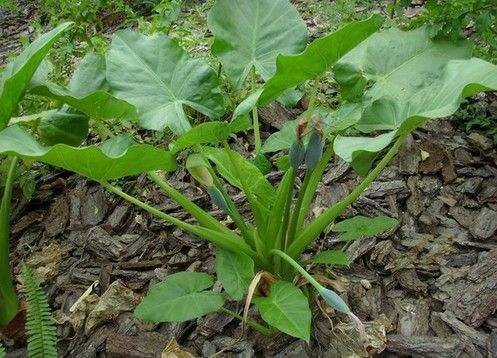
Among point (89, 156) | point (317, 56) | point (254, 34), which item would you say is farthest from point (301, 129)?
point (254, 34)

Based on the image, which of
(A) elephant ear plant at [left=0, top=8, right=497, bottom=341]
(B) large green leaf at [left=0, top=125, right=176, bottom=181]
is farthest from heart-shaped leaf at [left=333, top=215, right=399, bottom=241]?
(B) large green leaf at [left=0, top=125, right=176, bottom=181]

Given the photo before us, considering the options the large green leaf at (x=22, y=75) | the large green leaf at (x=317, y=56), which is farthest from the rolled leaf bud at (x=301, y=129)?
the large green leaf at (x=22, y=75)

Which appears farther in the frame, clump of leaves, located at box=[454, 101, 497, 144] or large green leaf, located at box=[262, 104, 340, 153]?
clump of leaves, located at box=[454, 101, 497, 144]

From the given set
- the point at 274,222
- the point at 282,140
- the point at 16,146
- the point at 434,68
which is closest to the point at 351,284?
the point at 274,222

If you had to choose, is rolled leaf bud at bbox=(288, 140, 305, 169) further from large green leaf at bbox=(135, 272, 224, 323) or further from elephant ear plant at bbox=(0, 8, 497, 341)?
large green leaf at bbox=(135, 272, 224, 323)

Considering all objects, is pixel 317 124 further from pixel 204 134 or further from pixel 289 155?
pixel 204 134
